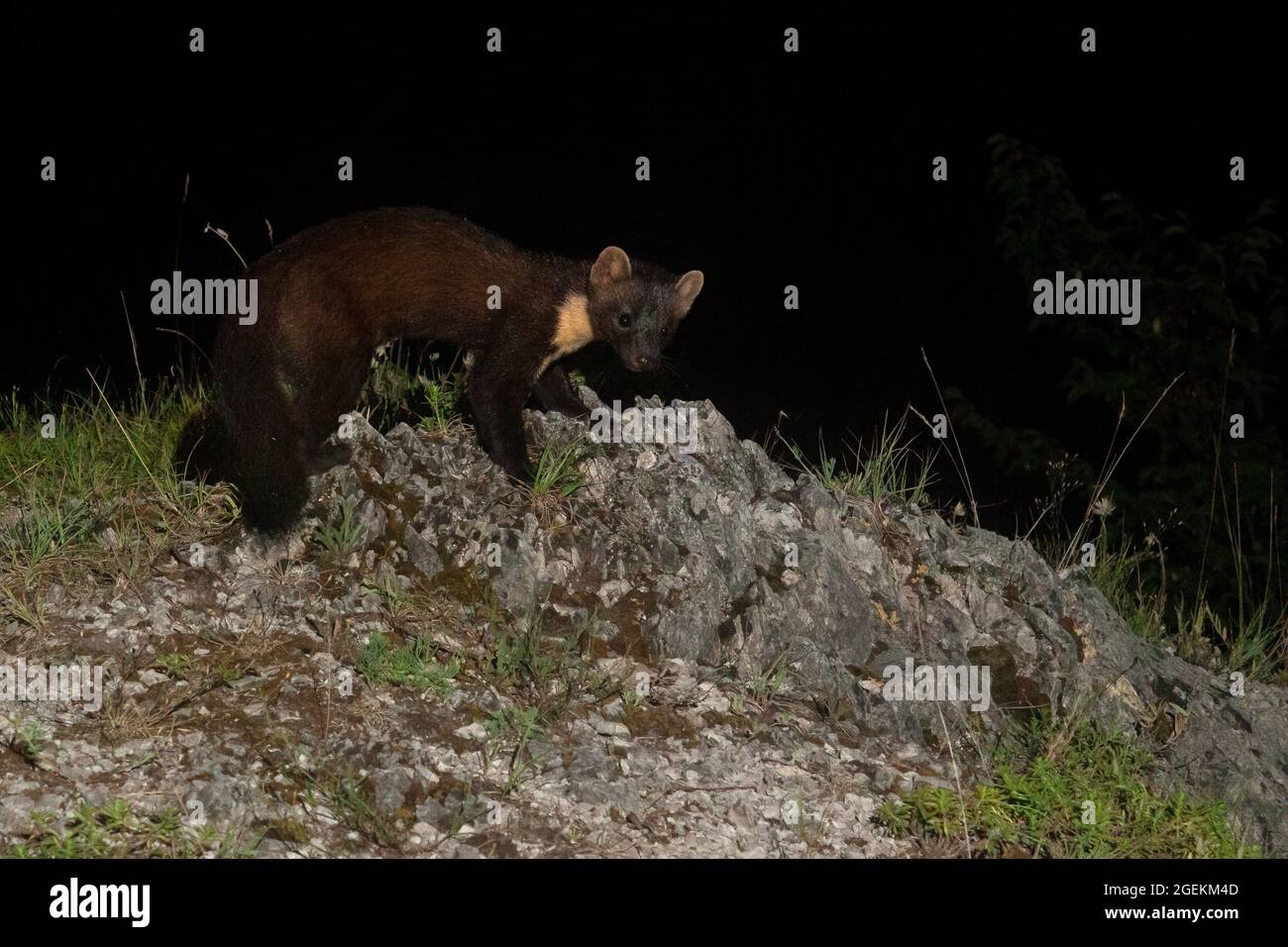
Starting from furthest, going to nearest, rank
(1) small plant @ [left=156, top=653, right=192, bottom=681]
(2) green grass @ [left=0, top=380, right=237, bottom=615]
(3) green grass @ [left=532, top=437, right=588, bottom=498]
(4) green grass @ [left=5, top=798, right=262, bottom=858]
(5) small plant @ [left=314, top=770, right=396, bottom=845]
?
(3) green grass @ [left=532, top=437, right=588, bottom=498]
(2) green grass @ [left=0, top=380, right=237, bottom=615]
(1) small plant @ [left=156, top=653, right=192, bottom=681]
(5) small plant @ [left=314, top=770, right=396, bottom=845]
(4) green grass @ [left=5, top=798, right=262, bottom=858]

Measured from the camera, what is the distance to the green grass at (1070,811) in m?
4.51

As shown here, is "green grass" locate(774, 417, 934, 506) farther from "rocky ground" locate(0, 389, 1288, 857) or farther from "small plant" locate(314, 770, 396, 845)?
"small plant" locate(314, 770, 396, 845)

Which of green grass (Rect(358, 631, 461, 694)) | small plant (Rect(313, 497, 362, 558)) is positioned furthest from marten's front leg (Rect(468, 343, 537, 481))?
green grass (Rect(358, 631, 461, 694))

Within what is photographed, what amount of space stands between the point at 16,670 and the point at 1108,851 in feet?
12.7

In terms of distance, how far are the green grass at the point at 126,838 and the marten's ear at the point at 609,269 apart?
10.3 feet

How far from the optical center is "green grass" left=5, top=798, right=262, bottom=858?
383cm

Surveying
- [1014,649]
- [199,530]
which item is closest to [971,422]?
[1014,649]

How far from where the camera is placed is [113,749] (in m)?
4.27

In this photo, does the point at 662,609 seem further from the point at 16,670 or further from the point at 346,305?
the point at 16,670

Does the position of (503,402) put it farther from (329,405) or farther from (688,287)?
(688,287)

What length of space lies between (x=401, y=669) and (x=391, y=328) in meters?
1.81

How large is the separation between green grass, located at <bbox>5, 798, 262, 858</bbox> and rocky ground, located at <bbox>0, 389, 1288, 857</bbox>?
2 centimetres

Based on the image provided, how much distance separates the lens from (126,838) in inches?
154

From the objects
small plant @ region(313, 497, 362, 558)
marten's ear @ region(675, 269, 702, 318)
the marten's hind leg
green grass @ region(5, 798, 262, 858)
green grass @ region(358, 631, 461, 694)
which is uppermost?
marten's ear @ region(675, 269, 702, 318)
